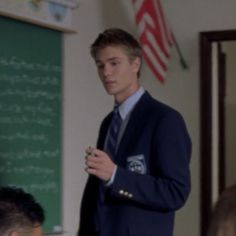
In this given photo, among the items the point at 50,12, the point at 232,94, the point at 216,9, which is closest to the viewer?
the point at 50,12

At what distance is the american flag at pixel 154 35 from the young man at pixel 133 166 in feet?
4.99

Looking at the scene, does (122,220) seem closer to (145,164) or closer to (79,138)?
(145,164)

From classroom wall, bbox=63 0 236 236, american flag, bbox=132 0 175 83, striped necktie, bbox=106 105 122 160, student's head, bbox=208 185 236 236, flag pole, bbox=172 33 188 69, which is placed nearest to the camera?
student's head, bbox=208 185 236 236

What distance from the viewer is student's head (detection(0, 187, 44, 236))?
129 centimetres

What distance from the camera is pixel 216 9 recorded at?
395 centimetres

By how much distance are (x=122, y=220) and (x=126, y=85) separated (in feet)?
1.30

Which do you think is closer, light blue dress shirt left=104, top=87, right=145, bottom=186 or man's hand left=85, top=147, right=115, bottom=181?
man's hand left=85, top=147, right=115, bottom=181

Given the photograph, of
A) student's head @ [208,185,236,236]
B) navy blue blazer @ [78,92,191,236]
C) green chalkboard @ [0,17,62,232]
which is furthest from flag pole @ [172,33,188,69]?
student's head @ [208,185,236,236]


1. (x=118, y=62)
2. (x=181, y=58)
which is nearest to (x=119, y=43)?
(x=118, y=62)

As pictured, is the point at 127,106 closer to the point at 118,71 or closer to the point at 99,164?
the point at 118,71

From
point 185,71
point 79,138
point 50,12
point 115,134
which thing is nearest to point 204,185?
point 185,71

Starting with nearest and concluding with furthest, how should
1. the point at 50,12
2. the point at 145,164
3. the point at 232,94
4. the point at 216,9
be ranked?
the point at 145,164, the point at 50,12, the point at 216,9, the point at 232,94

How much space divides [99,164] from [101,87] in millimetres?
1820

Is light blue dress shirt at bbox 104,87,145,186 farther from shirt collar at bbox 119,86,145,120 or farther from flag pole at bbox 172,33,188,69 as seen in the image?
flag pole at bbox 172,33,188,69
